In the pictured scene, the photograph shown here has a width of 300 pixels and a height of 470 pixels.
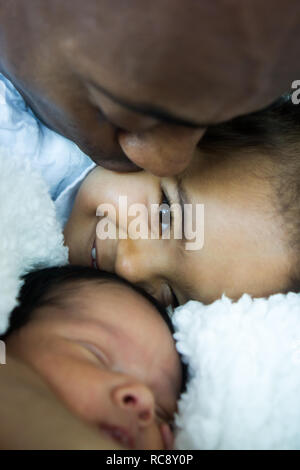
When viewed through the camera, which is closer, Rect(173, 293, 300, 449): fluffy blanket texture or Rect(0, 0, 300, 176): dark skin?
Rect(0, 0, 300, 176): dark skin

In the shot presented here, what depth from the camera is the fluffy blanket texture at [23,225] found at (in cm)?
78

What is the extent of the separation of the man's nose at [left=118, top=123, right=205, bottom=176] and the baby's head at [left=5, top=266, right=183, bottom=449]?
0.22 m

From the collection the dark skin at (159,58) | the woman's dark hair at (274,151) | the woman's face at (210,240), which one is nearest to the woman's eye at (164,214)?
the woman's face at (210,240)

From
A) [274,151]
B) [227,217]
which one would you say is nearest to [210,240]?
[227,217]

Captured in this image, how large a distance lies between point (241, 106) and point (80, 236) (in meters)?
0.51

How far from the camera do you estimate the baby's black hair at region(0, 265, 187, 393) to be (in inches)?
28.3

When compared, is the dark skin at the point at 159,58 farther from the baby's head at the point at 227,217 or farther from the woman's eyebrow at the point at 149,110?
the baby's head at the point at 227,217

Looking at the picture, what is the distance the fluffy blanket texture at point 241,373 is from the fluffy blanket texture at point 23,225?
0.28m

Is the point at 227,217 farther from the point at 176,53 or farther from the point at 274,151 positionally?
the point at 176,53

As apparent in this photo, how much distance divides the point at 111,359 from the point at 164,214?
361 mm

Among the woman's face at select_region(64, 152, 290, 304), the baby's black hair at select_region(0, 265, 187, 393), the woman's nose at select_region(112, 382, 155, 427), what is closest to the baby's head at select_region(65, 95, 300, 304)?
the woman's face at select_region(64, 152, 290, 304)

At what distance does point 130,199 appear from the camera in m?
0.93

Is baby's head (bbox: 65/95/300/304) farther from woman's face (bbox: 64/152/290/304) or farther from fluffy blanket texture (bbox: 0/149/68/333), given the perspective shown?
fluffy blanket texture (bbox: 0/149/68/333)
